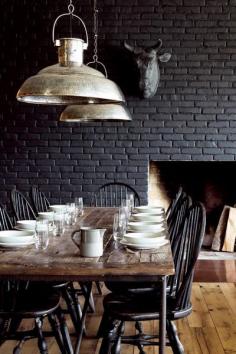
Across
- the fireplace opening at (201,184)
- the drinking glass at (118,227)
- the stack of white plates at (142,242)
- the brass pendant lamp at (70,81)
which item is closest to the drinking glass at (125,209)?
the drinking glass at (118,227)

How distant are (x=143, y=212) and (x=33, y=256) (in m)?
1.70

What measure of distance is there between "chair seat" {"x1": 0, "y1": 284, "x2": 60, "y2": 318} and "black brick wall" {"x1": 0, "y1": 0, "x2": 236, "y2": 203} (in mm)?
2949

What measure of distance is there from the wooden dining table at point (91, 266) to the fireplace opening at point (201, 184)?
11.5ft

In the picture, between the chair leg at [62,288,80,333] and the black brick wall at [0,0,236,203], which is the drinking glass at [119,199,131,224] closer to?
the chair leg at [62,288,80,333]

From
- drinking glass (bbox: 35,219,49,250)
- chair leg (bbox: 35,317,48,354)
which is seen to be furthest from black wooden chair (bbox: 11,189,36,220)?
chair leg (bbox: 35,317,48,354)

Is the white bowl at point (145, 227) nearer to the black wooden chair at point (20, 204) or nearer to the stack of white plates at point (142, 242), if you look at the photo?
the stack of white plates at point (142, 242)

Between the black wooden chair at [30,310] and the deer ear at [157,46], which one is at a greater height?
the deer ear at [157,46]

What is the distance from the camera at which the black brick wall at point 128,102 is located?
572 cm

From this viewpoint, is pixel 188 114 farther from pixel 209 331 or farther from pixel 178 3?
pixel 209 331

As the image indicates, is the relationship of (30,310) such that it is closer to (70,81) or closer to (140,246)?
(140,246)

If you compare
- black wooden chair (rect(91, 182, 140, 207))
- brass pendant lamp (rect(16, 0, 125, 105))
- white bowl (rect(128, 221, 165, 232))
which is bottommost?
black wooden chair (rect(91, 182, 140, 207))

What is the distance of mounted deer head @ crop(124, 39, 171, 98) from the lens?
17.9ft

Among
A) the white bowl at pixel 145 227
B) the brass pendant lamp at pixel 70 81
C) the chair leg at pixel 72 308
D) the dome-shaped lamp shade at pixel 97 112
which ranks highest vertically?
the brass pendant lamp at pixel 70 81

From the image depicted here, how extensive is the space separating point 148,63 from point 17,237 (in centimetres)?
314
